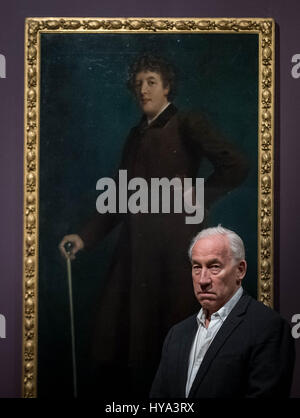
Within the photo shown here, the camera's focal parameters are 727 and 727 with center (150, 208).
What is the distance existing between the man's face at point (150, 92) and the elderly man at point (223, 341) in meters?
0.70

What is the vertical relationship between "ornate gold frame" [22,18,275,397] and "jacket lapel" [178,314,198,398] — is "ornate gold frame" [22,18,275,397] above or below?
above

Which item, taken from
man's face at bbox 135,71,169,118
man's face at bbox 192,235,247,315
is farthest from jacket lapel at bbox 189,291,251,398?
man's face at bbox 135,71,169,118

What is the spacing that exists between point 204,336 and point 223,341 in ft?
0.43

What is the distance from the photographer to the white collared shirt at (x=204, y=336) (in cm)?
305

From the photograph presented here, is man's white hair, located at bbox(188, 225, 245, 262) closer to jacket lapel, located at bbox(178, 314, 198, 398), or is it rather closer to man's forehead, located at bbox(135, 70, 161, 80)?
jacket lapel, located at bbox(178, 314, 198, 398)

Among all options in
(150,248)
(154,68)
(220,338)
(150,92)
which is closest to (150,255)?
(150,248)

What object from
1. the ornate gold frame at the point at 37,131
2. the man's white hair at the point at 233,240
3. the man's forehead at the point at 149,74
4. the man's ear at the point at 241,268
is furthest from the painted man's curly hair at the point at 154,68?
the man's ear at the point at 241,268

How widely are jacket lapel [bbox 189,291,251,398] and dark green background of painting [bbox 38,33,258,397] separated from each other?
0.49 metres

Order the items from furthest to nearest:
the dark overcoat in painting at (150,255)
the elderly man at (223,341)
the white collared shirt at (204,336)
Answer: the dark overcoat in painting at (150,255) < the white collared shirt at (204,336) < the elderly man at (223,341)

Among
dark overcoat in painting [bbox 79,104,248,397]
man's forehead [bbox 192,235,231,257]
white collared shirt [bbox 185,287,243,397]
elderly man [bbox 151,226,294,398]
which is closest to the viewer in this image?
elderly man [bbox 151,226,294,398]

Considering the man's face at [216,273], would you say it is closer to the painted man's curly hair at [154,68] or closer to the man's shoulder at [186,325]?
the man's shoulder at [186,325]

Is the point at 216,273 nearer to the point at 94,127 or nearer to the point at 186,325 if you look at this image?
the point at 186,325

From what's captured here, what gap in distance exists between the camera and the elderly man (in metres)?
2.90

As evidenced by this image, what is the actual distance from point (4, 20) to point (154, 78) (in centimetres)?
82
